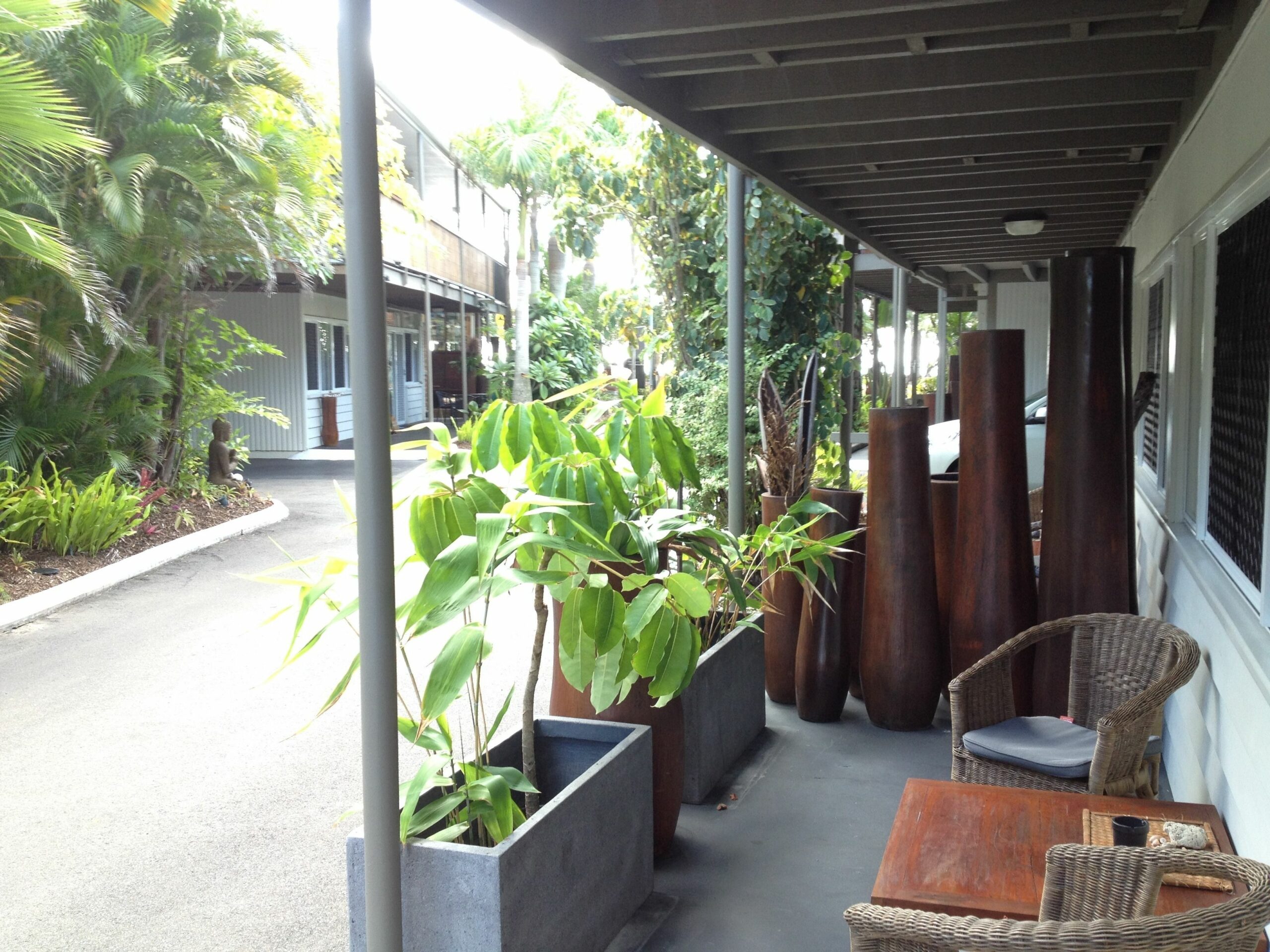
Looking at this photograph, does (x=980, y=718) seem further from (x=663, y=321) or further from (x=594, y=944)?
(x=663, y=321)

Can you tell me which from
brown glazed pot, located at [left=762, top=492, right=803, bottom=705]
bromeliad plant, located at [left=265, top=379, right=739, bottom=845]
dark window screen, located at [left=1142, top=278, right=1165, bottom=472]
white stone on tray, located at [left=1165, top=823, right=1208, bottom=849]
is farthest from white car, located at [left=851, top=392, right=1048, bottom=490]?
white stone on tray, located at [left=1165, top=823, right=1208, bottom=849]

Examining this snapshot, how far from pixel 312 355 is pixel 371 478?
1723cm

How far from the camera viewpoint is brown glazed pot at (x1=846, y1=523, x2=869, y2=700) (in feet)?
16.2

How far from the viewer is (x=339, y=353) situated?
20359 mm

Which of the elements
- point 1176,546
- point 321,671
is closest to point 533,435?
point 1176,546

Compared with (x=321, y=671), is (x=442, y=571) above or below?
above

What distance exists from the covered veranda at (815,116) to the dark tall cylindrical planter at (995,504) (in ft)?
2.11

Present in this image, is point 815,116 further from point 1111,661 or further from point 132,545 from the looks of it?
point 132,545

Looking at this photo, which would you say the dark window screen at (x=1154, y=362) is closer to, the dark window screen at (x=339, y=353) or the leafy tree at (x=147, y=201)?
the leafy tree at (x=147, y=201)

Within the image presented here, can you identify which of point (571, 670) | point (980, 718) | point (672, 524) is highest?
point (672, 524)

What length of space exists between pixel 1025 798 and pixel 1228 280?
203cm

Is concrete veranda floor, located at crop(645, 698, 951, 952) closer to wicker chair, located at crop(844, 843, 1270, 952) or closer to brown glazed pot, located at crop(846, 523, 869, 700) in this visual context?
brown glazed pot, located at crop(846, 523, 869, 700)

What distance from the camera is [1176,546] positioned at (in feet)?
14.0

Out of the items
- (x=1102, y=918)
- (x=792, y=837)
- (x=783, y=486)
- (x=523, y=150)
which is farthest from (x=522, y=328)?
(x=1102, y=918)
